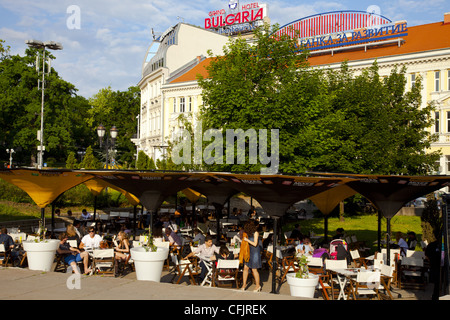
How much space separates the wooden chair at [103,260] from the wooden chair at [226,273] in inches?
118

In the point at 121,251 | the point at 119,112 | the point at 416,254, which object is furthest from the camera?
the point at 119,112

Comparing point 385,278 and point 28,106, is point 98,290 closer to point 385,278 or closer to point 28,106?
point 385,278

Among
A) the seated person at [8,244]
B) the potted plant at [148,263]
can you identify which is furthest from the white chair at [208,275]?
the seated person at [8,244]

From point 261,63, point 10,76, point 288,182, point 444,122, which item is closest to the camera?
point 288,182

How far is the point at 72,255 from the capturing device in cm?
1329

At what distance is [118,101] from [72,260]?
81.2 meters

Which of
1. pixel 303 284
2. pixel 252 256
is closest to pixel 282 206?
pixel 252 256

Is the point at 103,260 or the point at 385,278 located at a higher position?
the point at 103,260

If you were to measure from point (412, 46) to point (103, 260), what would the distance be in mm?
43825

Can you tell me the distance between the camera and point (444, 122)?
145ft

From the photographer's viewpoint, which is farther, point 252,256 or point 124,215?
point 124,215
